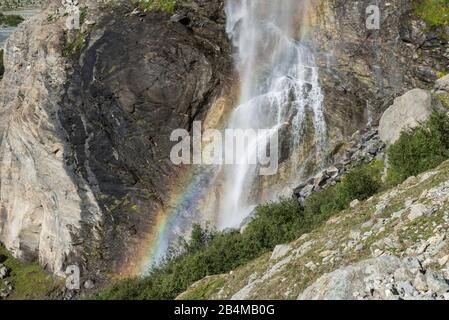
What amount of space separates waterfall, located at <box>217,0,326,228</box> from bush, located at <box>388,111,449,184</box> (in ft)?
29.8

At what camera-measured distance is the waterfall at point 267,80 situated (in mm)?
33062

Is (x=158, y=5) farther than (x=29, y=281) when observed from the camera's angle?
Result: No

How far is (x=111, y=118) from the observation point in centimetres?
3666

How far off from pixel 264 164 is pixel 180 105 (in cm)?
861

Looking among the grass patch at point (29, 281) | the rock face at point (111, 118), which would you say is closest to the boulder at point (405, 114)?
the rock face at point (111, 118)

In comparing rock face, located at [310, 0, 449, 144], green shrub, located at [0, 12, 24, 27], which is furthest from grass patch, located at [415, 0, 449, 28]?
green shrub, located at [0, 12, 24, 27]

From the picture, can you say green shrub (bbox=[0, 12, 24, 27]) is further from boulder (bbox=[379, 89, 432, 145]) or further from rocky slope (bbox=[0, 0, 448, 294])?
boulder (bbox=[379, 89, 432, 145])

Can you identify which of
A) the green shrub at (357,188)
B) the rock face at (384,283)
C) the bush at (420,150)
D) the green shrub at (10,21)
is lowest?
the green shrub at (357,188)

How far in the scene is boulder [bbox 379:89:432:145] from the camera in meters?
27.1

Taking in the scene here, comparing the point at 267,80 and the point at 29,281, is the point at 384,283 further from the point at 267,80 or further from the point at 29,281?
the point at 29,281

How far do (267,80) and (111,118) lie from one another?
515 inches

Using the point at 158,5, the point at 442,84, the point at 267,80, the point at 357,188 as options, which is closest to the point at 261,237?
the point at 357,188

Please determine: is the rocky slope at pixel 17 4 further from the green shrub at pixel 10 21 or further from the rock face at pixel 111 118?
the rock face at pixel 111 118

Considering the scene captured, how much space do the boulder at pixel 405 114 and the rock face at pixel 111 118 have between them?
13.5 metres
